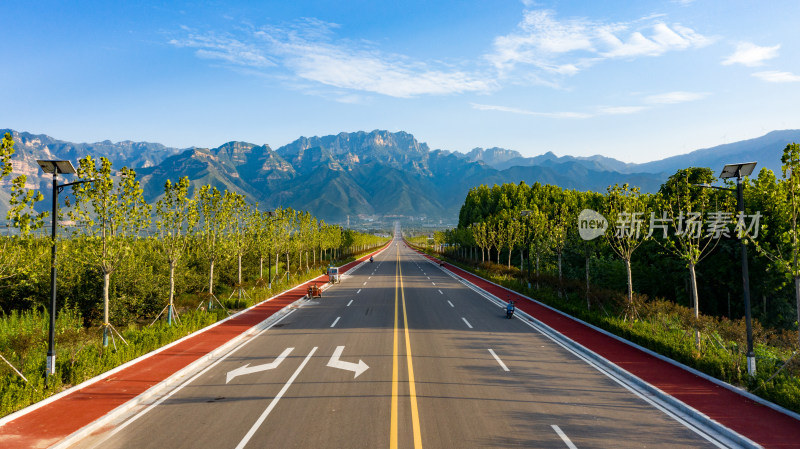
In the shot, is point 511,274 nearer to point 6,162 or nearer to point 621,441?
point 621,441

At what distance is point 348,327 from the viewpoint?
63.3 ft

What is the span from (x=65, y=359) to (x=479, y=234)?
1972 inches

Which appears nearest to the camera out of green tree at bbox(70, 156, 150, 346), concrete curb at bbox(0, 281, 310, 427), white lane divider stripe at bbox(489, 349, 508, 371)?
concrete curb at bbox(0, 281, 310, 427)

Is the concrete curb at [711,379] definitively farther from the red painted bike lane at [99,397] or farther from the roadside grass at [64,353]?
the roadside grass at [64,353]

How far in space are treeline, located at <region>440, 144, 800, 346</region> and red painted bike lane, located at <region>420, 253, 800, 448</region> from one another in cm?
314

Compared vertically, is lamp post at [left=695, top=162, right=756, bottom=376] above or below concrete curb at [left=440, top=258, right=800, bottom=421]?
above

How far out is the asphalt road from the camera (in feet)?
26.7

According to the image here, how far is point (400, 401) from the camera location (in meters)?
9.97

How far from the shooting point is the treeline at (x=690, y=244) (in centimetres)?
1562

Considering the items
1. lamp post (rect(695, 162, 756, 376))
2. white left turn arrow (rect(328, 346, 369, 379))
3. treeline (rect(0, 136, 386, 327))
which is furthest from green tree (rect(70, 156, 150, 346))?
lamp post (rect(695, 162, 756, 376))

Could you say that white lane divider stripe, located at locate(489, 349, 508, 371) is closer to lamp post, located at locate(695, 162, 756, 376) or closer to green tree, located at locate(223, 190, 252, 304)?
lamp post, located at locate(695, 162, 756, 376)

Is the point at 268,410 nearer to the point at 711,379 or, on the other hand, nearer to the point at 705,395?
the point at 705,395

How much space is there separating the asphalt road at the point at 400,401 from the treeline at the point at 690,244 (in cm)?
595

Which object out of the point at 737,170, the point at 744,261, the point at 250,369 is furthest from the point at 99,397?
the point at 737,170
